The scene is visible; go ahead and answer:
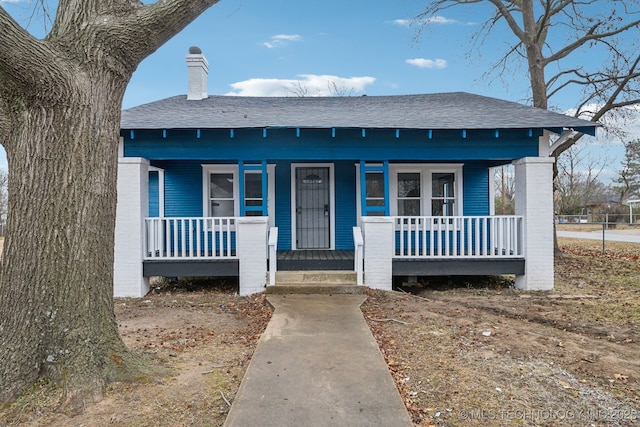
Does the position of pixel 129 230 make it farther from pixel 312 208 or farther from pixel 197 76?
pixel 197 76

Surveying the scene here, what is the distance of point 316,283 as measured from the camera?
7398 mm

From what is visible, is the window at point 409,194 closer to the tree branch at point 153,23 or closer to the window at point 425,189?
the window at point 425,189

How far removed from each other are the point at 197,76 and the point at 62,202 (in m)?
8.38

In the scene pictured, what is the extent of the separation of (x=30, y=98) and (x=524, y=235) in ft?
26.6

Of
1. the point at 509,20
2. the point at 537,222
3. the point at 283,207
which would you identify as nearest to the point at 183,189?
the point at 283,207

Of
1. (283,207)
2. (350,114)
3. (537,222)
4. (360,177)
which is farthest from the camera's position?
(283,207)

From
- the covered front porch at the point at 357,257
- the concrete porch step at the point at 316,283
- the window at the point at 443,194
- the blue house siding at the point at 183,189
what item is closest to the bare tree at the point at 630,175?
the window at the point at 443,194

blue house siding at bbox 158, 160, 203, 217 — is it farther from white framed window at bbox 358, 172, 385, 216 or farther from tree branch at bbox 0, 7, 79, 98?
tree branch at bbox 0, 7, 79, 98

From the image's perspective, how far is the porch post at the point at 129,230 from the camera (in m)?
7.70

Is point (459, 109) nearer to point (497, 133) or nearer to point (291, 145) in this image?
point (497, 133)

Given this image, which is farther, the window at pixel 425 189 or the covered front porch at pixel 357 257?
the window at pixel 425 189

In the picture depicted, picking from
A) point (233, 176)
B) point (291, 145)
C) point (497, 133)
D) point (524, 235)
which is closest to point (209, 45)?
point (233, 176)

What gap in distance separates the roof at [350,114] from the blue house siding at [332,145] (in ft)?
0.75

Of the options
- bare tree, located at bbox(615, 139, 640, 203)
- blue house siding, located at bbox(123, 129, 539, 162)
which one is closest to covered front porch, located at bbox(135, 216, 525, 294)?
blue house siding, located at bbox(123, 129, 539, 162)
